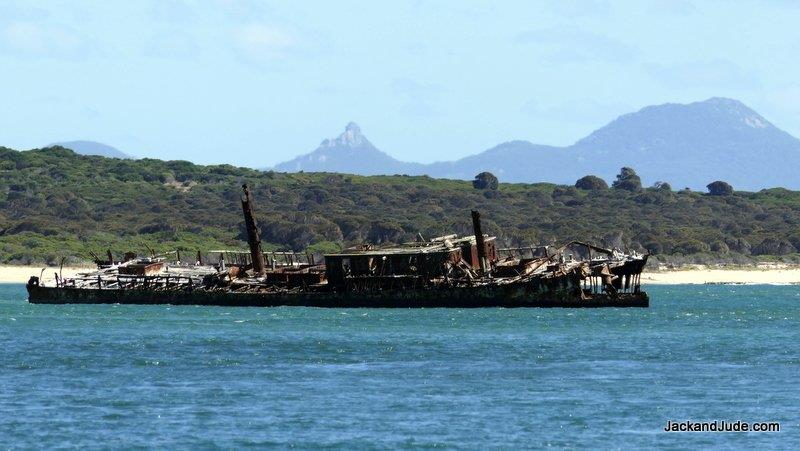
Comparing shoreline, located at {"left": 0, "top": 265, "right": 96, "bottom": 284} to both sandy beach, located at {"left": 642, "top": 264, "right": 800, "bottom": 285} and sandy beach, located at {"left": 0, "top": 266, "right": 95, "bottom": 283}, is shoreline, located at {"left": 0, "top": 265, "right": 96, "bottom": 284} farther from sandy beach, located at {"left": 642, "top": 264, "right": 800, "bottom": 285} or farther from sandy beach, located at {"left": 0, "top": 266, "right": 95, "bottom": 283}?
sandy beach, located at {"left": 642, "top": 264, "right": 800, "bottom": 285}

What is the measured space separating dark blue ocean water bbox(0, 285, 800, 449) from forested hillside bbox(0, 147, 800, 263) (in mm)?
77634

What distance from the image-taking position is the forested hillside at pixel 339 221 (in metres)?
156

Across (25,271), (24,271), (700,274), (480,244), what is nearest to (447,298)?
(480,244)

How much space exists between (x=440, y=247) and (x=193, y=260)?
6210 cm

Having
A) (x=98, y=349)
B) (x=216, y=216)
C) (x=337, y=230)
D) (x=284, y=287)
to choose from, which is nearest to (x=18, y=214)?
(x=216, y=216)

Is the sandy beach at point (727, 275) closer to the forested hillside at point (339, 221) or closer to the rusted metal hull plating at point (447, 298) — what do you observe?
the forested hillside at point (339, 221)

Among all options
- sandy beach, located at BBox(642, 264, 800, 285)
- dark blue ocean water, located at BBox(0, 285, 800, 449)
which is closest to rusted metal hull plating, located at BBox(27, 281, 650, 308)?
dark blue ocean water, located at BBox(0, 285, 800, 449)

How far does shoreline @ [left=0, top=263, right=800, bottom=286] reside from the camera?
134625 mm

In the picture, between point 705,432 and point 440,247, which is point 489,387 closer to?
point 705,432

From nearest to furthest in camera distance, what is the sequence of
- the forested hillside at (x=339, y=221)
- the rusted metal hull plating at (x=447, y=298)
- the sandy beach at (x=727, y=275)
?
1. the rusted metal hull plating at (x=447, y=298)
2. the sandy beach at (x=727, y=275)
3. the forested hillside at (x=339, y=221)

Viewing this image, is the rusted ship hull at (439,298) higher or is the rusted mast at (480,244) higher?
the rusted mast at (480,244)

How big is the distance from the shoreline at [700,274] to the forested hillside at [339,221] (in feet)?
11.8

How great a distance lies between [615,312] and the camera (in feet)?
266

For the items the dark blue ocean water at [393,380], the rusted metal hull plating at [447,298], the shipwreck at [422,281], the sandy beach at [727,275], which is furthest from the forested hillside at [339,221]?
the dark blue ocean water at [393,380]
